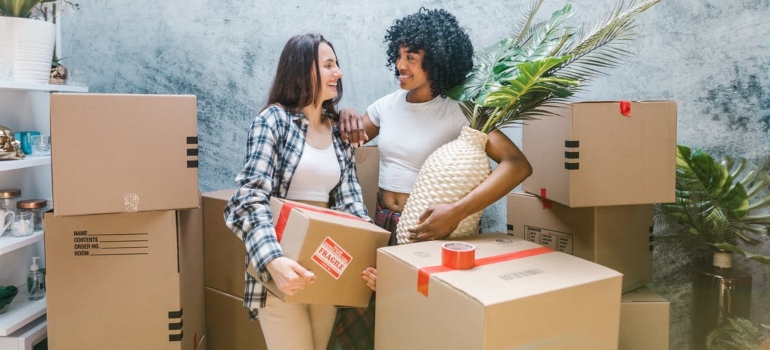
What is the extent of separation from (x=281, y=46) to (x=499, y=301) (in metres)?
1.84

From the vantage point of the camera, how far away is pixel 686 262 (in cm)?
250

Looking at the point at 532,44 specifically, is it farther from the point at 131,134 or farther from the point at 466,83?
the point at 131,134

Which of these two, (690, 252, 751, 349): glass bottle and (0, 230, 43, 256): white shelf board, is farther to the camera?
(690, 252, 751, 349): glass bottle

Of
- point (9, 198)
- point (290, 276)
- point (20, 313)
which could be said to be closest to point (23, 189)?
point (9, 198)

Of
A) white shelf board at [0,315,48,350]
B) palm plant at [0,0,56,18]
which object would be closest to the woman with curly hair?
white shelf board at [0,315,48,350]

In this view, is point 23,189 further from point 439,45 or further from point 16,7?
point 439,45

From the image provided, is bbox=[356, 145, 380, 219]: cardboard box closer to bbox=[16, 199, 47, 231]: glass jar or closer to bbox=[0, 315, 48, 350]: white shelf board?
bbox=[16, 199, 47, 231]: glass jar

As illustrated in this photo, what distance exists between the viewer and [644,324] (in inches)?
76.0

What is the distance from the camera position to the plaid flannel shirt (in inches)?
60.5

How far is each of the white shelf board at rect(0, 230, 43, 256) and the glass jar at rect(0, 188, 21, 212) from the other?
0.31ft

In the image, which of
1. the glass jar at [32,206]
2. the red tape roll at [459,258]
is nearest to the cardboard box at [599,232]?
the red tape roll at [459,258]

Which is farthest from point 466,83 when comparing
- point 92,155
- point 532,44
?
→ point 92,155

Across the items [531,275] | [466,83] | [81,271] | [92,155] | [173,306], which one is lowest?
[173,306]

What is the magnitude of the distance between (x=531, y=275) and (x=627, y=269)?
949 mm
